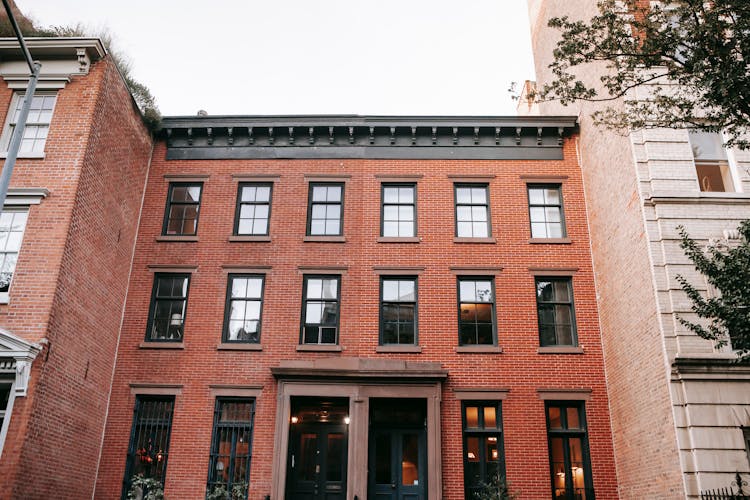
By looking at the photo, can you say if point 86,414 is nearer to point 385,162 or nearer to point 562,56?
point 385,162

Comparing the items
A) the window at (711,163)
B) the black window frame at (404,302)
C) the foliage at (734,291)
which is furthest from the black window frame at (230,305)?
the window at (711,163)

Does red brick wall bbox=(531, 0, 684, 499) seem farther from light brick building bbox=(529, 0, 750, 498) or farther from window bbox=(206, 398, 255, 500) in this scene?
window bbox=(206, 398, 255, 500)

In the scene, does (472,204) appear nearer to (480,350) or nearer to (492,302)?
(492,302)

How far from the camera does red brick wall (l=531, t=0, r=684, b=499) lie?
12.3 meters

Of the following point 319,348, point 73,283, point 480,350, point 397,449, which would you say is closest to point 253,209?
point 319,348

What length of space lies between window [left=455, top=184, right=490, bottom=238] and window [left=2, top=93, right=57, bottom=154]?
1093 cm

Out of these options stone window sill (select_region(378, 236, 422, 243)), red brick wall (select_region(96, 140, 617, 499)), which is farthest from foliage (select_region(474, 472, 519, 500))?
stone window sill (select_region(378, 236, 422, 243))

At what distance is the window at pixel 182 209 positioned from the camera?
17.0m

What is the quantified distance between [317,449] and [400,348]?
3279 millimetres

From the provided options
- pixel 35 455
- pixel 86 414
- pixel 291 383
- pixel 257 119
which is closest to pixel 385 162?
pixel 257 119

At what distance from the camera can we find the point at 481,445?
14.5m

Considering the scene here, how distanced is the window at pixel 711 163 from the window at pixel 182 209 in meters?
13.2

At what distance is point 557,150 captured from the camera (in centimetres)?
1750

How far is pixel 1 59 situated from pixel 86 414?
932cm
